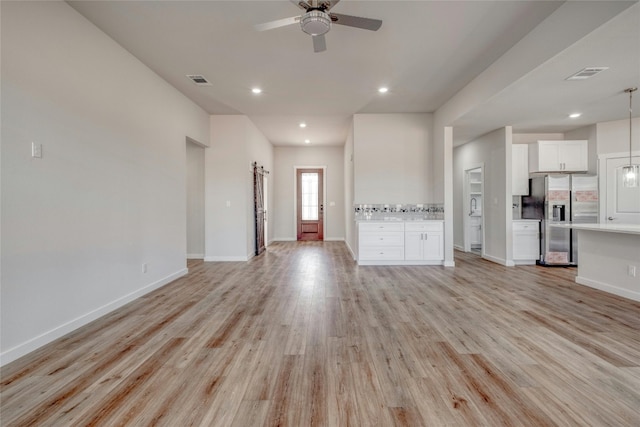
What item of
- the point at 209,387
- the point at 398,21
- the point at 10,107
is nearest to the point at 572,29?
the point at 398,21

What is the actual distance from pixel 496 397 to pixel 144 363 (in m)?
2.34

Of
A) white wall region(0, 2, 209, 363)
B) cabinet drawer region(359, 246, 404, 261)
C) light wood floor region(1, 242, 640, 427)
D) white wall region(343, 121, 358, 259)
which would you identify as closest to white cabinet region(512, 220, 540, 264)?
light wood floor region(1, 242, 640, 427)

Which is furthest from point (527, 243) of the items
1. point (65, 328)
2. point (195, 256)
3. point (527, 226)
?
point (65, 328)

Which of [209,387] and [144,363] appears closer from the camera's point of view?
[209,387]

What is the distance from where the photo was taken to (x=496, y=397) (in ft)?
5.50

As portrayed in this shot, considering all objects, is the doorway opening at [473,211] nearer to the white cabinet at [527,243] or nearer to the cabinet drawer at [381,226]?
the white cabinet at [527,243]

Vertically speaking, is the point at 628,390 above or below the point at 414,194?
below

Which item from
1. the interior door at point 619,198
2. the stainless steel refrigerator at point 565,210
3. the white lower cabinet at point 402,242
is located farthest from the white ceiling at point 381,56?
the white lower cabinet at point 402,242

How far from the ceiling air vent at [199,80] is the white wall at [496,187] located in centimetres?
532

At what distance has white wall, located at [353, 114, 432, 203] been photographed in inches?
227

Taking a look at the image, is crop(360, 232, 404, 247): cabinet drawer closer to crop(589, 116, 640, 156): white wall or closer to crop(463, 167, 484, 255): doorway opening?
crop(463, 167, 484, 255): doorway opening

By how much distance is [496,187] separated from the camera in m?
5.64

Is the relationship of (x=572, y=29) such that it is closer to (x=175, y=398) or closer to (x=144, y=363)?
(x=175, y=398)

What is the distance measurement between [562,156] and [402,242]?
3.53 meters
